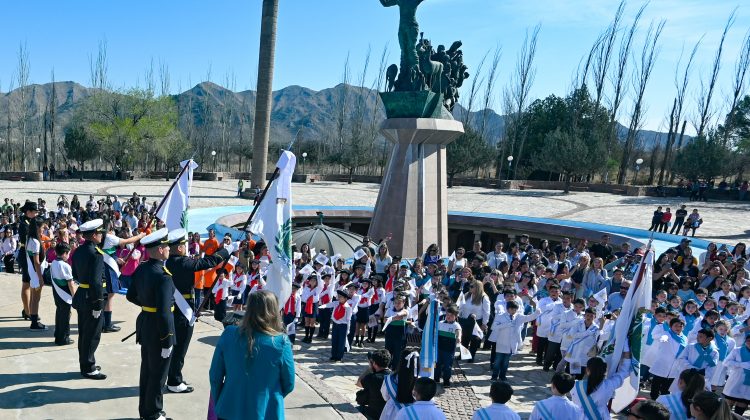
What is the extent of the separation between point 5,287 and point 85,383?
5.62 m

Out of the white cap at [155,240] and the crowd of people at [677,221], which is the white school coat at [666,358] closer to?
the white cap at [155,240]

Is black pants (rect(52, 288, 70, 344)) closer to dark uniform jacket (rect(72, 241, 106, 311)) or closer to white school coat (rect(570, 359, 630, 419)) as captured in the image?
dark uniform jacket (rect(72, 241, 106, 311))

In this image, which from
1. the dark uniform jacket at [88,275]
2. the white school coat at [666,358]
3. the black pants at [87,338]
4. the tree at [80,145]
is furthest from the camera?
the tree at [80,145]

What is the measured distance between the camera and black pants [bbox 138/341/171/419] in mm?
5207

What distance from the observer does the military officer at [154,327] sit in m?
5.22

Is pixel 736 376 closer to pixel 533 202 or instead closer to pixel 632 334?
pixel 632 334

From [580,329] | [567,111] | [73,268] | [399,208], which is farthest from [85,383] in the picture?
[567,111]

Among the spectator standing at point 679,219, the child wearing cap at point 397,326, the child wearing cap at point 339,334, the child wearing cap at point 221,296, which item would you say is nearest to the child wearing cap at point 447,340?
the child wearing cap at point 397,326

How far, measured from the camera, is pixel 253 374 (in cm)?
357

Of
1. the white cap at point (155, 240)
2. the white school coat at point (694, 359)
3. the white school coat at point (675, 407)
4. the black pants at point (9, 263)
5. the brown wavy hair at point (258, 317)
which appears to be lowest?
the black pants at point (9, 263)

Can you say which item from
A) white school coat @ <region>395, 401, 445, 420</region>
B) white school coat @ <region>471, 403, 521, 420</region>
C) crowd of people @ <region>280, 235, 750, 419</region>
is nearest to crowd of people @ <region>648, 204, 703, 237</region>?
crowd of people @ <region>280, 235, 750, 419</region>

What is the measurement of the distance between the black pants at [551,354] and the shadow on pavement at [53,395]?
6.31m

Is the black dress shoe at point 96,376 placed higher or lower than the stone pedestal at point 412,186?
lower

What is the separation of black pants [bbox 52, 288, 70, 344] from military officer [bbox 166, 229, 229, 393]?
2149 millimetres
